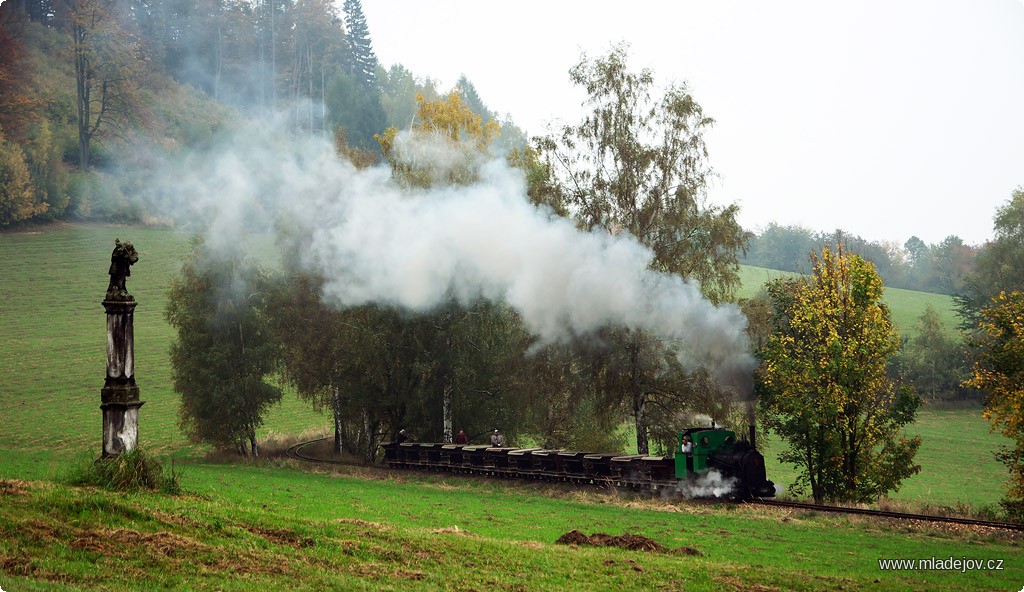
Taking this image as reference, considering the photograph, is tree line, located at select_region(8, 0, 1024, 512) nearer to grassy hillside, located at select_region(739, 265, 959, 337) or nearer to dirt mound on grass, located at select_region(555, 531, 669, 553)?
dirt mound on grass, located at select_region(555, 531, 669, 553)

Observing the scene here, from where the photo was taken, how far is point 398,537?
12.9 metres

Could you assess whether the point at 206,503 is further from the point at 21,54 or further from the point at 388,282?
the point at 21,54

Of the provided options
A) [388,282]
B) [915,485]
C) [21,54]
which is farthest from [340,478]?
[21,54]

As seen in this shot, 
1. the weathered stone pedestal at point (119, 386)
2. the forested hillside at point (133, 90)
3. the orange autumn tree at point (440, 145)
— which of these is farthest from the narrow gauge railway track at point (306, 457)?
the weathered stone pedestal at point (119, 386)

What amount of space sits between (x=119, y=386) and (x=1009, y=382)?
20340mm

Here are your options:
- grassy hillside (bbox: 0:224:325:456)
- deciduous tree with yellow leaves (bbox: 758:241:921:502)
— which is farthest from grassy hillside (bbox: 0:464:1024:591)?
grassy hillside (bbox: 0:224:325:456)

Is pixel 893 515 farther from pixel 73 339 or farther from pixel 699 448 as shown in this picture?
pixel 73 339

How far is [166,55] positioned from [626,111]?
31628mm

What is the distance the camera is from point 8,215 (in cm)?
5341

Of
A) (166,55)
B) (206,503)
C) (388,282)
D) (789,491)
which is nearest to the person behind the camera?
(206,503)

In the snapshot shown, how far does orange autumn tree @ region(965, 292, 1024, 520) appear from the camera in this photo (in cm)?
1916

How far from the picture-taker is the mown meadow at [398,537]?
33.1ft

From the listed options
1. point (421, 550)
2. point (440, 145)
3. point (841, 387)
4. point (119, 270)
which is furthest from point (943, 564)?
point (440, 145)

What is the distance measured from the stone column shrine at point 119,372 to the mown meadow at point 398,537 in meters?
0.64
